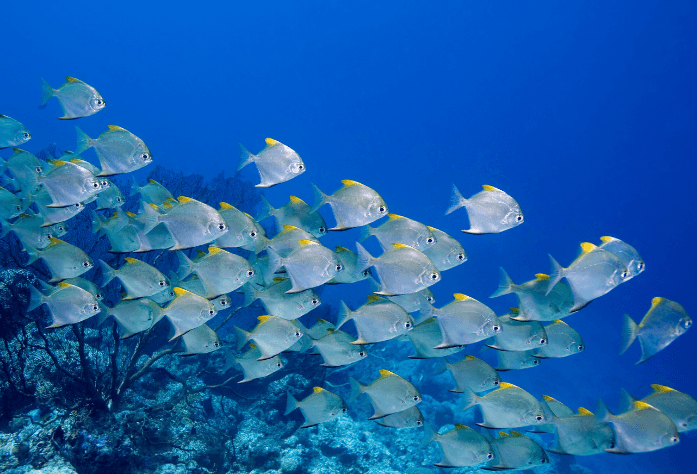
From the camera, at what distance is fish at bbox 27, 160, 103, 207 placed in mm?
3152

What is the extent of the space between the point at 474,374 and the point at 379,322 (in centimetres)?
117

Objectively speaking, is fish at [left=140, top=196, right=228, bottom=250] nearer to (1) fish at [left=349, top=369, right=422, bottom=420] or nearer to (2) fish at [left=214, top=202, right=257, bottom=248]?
(2) fish at [left=214, top=202, right=257, bottom=248]

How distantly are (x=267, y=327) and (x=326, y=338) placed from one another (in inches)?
22.0

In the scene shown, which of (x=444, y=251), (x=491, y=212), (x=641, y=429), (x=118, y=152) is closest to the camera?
(x=641, y=429)

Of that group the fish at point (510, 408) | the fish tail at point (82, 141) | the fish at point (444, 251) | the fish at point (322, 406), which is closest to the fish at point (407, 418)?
the fish at point (322, 406)

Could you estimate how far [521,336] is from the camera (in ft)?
10.6

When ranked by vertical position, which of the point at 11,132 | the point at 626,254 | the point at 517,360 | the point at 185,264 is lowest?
the point at 517,360

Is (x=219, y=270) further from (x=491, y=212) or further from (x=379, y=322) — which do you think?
(x=491, y=212)

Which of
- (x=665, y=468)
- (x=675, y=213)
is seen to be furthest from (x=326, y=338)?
(x=675, y=213)

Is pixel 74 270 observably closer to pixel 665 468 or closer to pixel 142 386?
pixel 142 386

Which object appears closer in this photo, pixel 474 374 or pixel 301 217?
pixel 474 374

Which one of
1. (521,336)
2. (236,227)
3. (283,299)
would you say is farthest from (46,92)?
(521,336)

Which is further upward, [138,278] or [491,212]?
[491,212]

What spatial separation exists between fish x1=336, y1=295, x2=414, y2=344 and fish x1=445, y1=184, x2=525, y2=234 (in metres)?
0.98
